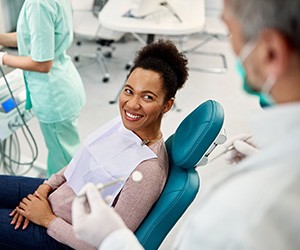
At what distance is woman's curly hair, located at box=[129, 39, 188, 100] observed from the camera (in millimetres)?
1388

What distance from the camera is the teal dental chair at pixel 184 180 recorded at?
4.08 feet

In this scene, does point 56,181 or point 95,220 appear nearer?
point 95,220

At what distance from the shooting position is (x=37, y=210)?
4.65 feet

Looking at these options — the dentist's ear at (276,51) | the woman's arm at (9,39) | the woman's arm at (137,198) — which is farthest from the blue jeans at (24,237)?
the dentist's ear at (276,51)

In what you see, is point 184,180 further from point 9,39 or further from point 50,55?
point 9,39

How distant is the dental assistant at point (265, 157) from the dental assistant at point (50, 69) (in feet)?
3.69

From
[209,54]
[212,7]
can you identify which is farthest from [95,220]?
[212,7]

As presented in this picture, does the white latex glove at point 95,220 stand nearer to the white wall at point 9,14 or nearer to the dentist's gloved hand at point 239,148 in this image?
the dentist's gloved hand at point 239,148

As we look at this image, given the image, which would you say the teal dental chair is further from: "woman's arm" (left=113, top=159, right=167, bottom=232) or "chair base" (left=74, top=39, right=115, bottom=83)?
"chair base" (left=74, top=39, right=115, bottom=83)

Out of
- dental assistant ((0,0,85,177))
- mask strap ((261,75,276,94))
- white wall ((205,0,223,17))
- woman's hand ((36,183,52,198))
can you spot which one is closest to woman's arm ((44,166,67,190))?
woman's hand ((36,183,52,198))

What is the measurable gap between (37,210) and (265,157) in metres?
1.04

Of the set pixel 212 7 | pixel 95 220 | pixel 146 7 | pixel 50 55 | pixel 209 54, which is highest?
pixel 95 220

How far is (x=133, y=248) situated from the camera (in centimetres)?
78

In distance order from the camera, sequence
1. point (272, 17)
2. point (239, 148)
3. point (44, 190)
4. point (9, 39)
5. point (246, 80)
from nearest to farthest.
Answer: point (272, 17) < point (246, 80) < point (239, 148) < point (44, 190) < point (9, 39)
